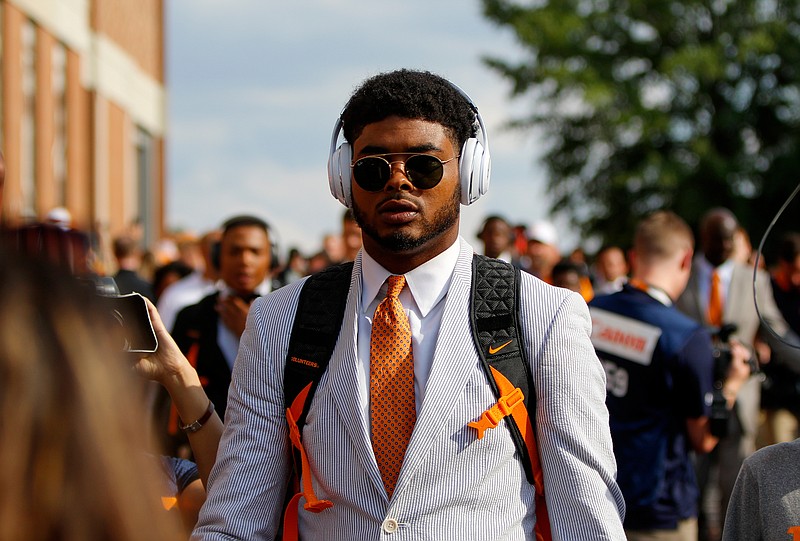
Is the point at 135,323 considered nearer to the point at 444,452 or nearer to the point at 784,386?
the point at 444,452

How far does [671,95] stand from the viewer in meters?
27.5

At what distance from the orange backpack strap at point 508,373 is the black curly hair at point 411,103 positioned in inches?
18.8

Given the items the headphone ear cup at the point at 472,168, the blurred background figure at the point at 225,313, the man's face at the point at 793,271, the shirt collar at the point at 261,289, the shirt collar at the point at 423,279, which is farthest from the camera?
the man's face at the point at 793,271

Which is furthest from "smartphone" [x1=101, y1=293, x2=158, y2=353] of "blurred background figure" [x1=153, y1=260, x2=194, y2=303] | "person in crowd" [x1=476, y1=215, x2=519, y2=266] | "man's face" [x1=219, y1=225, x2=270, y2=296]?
"blurred background figure" [x1=153, y1=260, x2=194, y2=303]

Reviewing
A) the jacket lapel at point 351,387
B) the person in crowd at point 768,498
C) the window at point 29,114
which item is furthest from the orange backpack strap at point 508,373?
the window at point 29,114

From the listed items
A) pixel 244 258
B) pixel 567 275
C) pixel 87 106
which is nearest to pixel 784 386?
pixel 567 275

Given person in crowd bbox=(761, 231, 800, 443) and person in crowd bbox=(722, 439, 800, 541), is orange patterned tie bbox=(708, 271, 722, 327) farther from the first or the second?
person in crowd bbox=(722, 439, 800, 541)

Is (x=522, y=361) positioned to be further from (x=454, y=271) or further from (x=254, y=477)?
(x=254, y=477)

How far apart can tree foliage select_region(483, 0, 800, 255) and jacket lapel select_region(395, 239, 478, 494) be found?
23934mm

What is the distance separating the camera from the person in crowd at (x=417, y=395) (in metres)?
2.53

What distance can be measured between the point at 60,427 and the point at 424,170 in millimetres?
1816

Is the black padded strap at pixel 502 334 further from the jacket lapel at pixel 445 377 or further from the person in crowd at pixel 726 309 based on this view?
the person in crowd at pixel 726 309

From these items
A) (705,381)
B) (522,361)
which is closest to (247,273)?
(705,381)

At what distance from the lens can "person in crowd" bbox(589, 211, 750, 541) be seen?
490cm
